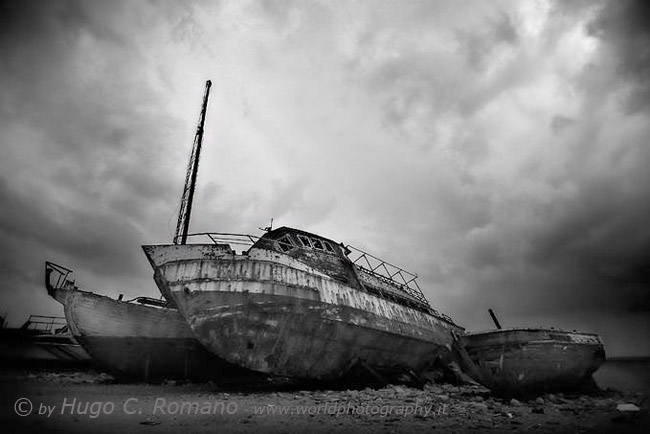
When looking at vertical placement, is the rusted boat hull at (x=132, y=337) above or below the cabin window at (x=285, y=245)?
below

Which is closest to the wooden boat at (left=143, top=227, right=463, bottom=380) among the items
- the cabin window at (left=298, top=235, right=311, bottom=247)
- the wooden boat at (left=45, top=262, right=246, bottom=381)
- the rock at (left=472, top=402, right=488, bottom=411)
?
the cabin window at (left=298, top=235, right=311, bottom=247)

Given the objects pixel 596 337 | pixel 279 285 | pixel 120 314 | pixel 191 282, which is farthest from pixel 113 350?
pixel 596 337

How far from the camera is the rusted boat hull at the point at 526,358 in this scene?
10377 mm

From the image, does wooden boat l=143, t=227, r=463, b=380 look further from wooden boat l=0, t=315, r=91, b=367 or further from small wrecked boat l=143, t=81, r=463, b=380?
wooden boat l=0, t=315, r=91, b=367

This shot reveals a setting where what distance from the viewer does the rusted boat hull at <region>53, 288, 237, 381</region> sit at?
1318 centimetres

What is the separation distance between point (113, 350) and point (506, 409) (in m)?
14.4

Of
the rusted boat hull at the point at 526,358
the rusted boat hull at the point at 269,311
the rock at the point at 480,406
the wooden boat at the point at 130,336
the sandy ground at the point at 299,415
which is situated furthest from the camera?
the wooden boat at the point at 130,336

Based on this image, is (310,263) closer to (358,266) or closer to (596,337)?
(358,266)

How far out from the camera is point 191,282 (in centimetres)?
1020

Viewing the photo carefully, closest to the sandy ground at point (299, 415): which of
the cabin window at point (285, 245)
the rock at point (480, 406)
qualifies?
the rock at point (480, 406)

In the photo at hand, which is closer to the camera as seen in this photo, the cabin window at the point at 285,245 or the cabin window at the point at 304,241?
the cabin window at the point at 285,245

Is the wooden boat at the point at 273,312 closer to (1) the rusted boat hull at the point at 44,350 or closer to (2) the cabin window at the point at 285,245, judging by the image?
(2) the cabin window at the point at 285,245

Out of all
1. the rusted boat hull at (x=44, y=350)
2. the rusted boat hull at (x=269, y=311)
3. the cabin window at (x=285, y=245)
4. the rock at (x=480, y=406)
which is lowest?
the rock at (x=480, y=406)

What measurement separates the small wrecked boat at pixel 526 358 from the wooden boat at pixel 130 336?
1133 centimetres
